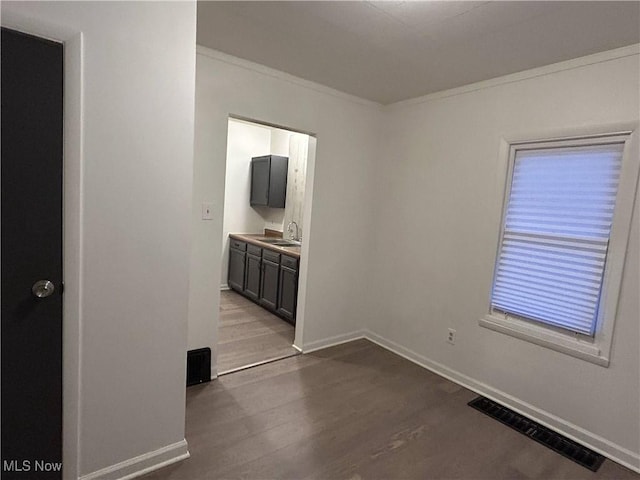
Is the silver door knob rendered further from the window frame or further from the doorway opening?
the window frame

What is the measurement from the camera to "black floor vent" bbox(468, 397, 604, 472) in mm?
2113

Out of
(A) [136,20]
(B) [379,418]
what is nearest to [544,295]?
(B) [379,418]

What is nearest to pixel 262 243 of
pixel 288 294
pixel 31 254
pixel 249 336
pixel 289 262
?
pixel 289 262

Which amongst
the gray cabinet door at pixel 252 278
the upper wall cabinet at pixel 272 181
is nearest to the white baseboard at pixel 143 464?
the gray cabinet door at pixel 252 278

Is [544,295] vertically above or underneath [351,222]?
underneath

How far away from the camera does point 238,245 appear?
16.6 ft

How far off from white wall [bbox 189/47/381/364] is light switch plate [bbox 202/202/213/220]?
5cm

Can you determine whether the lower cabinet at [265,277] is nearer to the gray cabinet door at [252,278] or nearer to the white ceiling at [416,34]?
the gray cabinet door at [252,278]

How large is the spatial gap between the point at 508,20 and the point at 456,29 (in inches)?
10.3

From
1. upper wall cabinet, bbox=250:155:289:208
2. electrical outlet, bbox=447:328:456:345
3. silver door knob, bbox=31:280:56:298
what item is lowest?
electrical outlet, bbox=447:328:456:345

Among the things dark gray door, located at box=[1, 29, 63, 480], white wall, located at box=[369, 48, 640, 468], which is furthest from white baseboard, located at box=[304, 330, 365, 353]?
dark gray door, located at box=[1, 29, 63, 480]

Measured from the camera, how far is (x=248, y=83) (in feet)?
8.93

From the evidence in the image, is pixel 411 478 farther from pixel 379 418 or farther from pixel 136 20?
pixel 136 20

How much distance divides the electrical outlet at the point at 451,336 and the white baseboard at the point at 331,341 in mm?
1021
